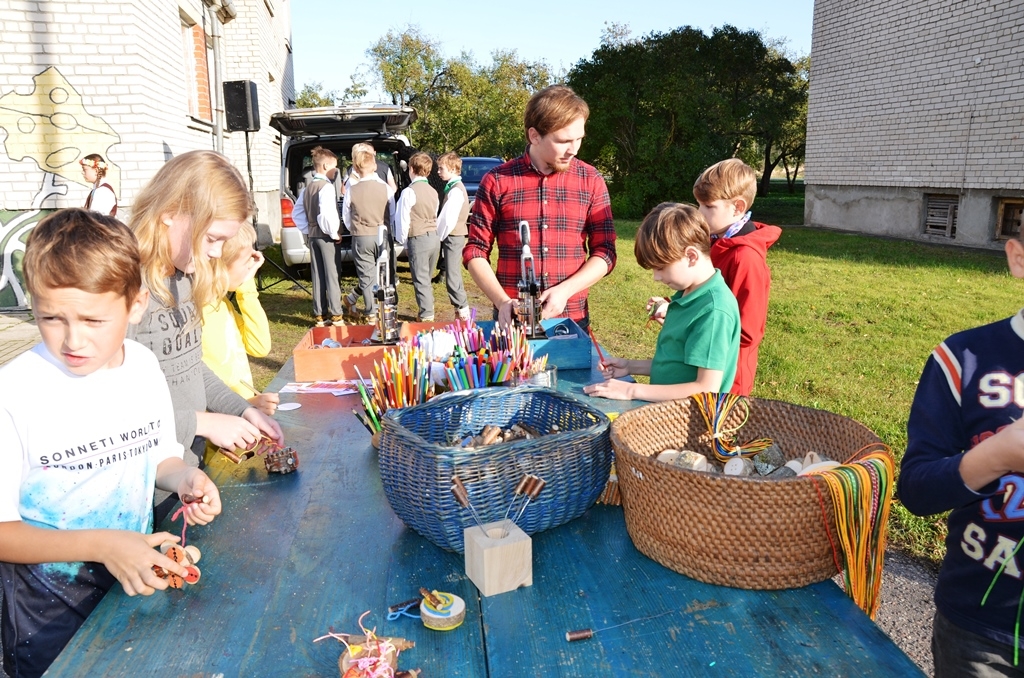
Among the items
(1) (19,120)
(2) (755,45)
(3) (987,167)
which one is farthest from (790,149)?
(1) (19,120)

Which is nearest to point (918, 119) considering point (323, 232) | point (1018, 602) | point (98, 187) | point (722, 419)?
point (323, 232)

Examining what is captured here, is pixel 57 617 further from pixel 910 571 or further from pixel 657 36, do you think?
pixel 657 36

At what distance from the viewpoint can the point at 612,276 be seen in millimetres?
10414

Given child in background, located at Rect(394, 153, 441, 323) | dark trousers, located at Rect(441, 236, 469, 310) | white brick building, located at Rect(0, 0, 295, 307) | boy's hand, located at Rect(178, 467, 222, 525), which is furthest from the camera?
dark trousers, located at Rect(441, 236, 469, 310)

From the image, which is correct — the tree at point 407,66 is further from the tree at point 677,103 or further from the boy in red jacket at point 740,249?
the boy in red jacket at point 740,249

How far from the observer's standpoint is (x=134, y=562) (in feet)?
4.39

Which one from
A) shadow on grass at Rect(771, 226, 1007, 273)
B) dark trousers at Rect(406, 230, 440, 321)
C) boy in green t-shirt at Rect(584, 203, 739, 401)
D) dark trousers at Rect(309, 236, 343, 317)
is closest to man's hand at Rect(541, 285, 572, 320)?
boy in green t-shirt at Rect(584, 203, 739, 401)

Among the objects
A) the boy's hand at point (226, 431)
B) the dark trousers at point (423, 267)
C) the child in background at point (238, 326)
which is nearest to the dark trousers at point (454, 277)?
the dark trousers at point (423, 267)

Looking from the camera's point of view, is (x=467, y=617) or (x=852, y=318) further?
(x=852, y=318)

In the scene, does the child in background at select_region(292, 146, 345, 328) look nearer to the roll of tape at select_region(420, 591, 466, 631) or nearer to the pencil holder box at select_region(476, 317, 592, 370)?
the pencil holder box at select_region(476, 317, 592, 370)

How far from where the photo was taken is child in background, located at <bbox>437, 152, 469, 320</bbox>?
25.5ft

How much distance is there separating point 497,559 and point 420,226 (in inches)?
251

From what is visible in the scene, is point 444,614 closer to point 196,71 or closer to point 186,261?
point 186,261

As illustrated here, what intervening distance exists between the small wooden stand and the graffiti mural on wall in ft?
24.6
